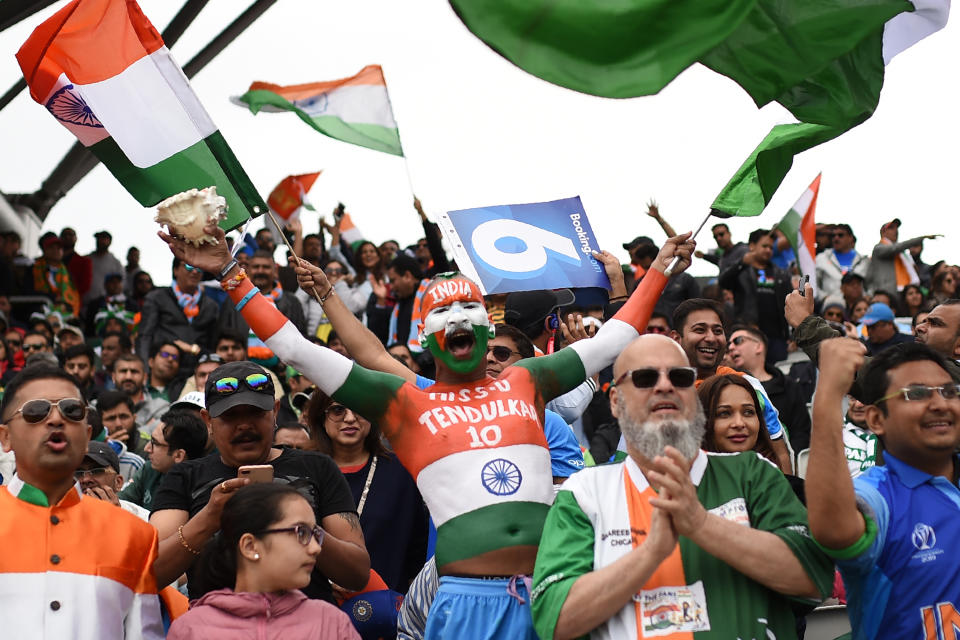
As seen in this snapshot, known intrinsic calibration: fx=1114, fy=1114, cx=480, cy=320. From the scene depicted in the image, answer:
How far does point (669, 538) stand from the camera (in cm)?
348

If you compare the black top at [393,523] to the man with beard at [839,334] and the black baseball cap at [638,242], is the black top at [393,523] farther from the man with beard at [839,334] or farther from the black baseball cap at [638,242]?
the black baseball cap at [638,242]

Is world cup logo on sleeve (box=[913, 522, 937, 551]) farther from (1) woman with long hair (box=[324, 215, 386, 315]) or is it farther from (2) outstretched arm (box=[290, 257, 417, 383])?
(1) woman with long hair (box=[324, 215, 386, 315])

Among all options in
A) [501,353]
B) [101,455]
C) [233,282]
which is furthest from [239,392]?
[501,353]

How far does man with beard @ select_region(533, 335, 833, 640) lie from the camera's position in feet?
11.6

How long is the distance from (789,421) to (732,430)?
10.2 feet

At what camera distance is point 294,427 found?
6.93 metres

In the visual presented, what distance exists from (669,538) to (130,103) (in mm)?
3927

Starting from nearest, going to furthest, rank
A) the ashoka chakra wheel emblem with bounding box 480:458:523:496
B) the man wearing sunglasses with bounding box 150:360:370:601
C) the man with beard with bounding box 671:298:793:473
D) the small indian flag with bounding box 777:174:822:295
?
the ashoka chakra wheel emblem with bounding box 480:458:523:496, the man wearing sunglasses with bounding box 150:360:370:601, the man with beard with bounding box 671:298:793:473, the small indian flag with bounding box 777:174:822:295

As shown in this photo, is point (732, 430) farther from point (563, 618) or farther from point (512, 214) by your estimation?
point (512, 214)

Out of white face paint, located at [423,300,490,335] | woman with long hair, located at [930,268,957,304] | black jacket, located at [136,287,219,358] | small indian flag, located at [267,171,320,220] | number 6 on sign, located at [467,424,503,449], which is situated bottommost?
number 6 on sign, located at [467,424,503,449]

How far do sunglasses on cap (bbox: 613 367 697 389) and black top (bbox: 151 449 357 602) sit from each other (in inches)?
62.1

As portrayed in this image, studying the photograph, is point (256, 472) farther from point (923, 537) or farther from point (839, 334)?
point (839, 334)

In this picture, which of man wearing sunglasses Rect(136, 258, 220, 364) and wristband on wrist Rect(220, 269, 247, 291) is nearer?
wristband on wrist Rect(220, 269, 247, 291)

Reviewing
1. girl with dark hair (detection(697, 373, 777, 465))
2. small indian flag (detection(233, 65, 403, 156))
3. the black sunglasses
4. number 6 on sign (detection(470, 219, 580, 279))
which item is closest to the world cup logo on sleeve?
girl with dark hair (detection(697, 373, 777, 465))
